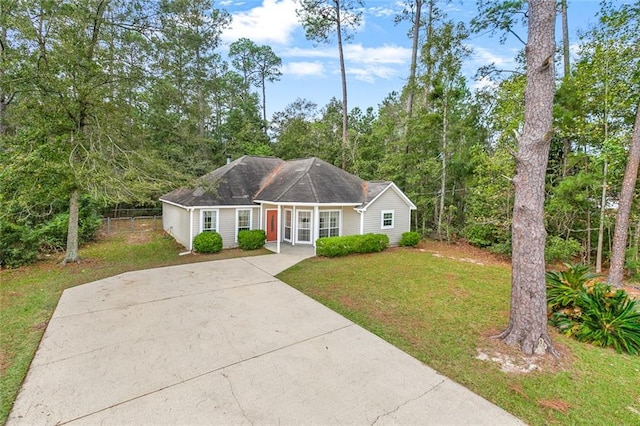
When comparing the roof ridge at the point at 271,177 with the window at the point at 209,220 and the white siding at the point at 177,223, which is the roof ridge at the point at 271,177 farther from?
the white siding at the point at 177,223

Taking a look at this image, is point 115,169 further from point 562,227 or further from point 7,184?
point 562,227

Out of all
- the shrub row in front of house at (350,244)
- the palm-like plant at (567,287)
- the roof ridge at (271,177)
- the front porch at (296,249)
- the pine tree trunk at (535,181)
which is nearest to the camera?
the pine tree trunk at (535,181)

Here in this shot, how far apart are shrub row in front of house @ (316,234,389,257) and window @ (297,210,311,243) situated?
2026mm

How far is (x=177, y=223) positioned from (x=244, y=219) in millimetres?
3719

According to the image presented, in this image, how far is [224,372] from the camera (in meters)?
3.81

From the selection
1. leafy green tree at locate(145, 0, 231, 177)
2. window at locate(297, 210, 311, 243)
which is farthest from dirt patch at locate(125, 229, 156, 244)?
window at locate(297, 210, 311, 243)

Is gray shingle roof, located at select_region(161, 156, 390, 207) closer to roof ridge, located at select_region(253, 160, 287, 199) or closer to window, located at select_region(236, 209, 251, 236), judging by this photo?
roof ridge, located at select_region(253, 160, 287, 199)

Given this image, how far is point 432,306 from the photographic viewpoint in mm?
6430

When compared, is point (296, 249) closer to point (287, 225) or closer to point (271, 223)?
point (287, 225)

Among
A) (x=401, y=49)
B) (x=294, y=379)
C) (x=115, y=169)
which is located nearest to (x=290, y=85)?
(x=401, y=49)

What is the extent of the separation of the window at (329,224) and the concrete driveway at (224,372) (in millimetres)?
7050

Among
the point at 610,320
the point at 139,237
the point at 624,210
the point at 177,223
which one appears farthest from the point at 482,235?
the point at 139,237

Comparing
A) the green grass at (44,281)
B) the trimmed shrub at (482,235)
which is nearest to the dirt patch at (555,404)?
the green grass at (44,281)

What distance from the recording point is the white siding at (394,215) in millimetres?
13430
